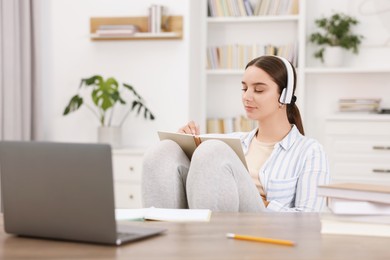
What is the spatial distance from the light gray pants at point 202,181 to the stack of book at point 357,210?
44 centimetres

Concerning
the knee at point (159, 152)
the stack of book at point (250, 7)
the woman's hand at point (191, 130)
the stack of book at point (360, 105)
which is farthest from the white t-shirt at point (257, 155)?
the stack of book at point (250, 7)

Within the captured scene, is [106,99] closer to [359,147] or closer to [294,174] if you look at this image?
[359,147]

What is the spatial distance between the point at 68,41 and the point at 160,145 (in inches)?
110

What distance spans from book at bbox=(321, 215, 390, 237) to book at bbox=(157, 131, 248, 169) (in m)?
0.63

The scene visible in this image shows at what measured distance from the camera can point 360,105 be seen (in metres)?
4.68

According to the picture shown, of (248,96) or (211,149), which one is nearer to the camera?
(211,149)

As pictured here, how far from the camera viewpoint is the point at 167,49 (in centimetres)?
467

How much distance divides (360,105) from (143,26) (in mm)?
1688

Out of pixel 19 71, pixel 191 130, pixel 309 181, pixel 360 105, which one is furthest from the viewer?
pixel 360 105

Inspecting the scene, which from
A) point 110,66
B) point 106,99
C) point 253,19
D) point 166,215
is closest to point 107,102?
point 106,99

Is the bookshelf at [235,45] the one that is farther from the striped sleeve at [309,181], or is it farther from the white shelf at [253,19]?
the striped sleeve at [309,181]

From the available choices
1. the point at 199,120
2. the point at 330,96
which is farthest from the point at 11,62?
the point at 330,96

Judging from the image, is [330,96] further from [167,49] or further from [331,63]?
[167,49]

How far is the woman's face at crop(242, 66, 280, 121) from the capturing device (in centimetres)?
262
